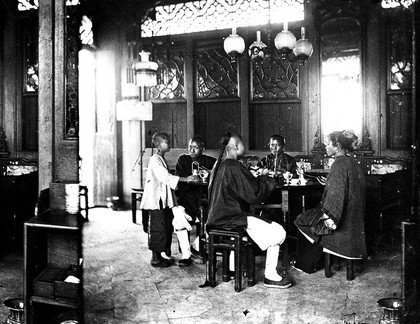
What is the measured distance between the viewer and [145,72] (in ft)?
32.5

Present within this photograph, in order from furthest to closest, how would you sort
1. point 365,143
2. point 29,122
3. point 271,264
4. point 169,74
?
point 29,122 < point 169,74 < point 365,143 < point 271,264

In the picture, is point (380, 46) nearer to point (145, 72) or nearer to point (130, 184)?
point (145, 72)

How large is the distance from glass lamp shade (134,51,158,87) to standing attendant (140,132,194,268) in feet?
12.2

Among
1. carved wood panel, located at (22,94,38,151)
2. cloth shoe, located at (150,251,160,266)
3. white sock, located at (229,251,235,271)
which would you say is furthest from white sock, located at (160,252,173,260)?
carved wood panel, located at (22,94,38,151)

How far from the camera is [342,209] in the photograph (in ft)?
Result: 18.2

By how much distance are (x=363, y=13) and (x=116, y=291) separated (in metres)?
6.16

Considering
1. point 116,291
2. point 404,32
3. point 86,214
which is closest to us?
point 116,291

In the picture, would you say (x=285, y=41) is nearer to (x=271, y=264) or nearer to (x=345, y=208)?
(x=345, y=208)

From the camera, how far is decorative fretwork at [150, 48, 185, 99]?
10.5 metres

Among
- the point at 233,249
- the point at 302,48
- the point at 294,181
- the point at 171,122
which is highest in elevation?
the point at 302,48

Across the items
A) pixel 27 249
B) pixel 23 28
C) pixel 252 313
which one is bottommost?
pixel 252 313

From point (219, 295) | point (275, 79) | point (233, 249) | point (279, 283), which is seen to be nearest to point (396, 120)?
point (275, 79)

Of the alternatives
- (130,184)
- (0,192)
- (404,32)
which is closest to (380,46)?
(404,32)

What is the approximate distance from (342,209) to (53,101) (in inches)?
123
